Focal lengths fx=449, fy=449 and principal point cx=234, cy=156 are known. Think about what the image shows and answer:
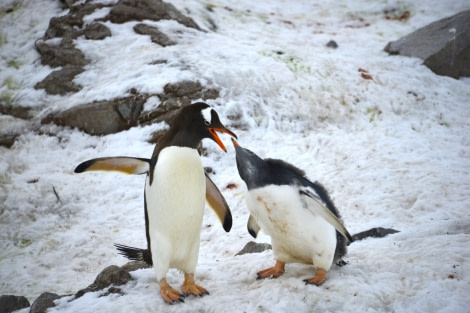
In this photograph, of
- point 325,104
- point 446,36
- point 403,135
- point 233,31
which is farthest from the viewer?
point 233,31

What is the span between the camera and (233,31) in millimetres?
13977

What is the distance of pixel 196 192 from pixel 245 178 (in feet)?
1.61

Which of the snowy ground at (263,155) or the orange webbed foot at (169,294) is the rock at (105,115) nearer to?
the snowy ground at (263,155)

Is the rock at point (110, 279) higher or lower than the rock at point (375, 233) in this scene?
higher

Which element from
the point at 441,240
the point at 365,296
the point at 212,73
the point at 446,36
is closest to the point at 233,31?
the point at 212,73

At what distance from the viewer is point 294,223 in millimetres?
4266

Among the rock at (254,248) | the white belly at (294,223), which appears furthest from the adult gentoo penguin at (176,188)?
the rock at (254,248)

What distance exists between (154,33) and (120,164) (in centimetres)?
796

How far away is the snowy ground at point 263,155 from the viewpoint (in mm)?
4293

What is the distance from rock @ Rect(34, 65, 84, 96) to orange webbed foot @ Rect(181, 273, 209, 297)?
718 centimetres

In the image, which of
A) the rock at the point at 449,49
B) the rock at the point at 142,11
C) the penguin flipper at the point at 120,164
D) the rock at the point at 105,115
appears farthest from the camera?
the rock at the point at 142,11

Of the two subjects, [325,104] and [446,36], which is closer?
[325,104]

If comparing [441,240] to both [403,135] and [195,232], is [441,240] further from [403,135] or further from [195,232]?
[403,135]

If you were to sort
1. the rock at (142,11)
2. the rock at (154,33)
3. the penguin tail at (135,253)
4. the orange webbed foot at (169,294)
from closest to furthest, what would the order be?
the orange webbed foot at (169,294) < the penguin tail at (135,253) < the rock at (154,33) < the rock at (142,11)
